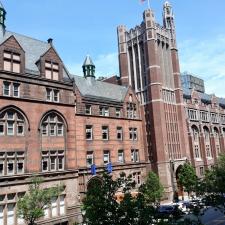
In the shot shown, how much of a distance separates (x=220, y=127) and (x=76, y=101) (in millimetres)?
52018

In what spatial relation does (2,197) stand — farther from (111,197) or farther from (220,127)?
(220,127)

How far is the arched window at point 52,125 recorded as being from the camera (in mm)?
38088

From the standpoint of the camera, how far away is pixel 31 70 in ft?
124

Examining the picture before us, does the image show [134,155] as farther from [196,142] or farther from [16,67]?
[16,67]

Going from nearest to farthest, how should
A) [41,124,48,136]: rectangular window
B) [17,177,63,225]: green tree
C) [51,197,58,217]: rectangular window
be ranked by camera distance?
[17,177,63,225]: green tree < [51,197,58,217]: rectangular window < [41,124,48,136]: rectangular window

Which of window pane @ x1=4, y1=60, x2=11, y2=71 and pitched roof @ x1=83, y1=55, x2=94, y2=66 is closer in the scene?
window pane @ x1=4, y1=60, x2=11, y2=71

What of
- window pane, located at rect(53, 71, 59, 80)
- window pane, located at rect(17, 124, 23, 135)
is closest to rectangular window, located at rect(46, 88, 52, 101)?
window pane, located at rect(53, 71, 59, 80)

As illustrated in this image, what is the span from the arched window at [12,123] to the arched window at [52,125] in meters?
3.01

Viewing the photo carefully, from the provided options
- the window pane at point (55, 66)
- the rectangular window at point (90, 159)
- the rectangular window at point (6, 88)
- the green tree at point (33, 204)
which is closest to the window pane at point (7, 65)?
the rectangular window at point (6, 88)

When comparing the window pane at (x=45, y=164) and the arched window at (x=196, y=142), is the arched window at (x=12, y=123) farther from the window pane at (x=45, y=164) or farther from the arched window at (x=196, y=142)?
the arched window at (x=196, y=142)

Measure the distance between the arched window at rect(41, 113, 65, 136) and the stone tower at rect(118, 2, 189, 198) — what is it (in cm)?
2367

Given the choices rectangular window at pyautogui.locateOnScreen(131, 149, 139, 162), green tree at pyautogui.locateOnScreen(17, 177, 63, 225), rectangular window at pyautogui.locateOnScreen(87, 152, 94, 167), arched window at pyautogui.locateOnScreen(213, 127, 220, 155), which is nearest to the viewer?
green tree at pyautogui.locateOnScreen(17, 177, 63, 225)

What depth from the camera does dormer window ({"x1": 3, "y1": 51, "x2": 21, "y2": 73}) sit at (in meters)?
35.2

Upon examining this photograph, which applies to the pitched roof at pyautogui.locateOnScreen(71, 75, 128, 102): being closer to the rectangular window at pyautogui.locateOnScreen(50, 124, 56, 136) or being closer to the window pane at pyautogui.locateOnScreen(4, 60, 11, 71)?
the rectangular window at pyautogui.locateOnScreen(50, 124, 56, 136)
